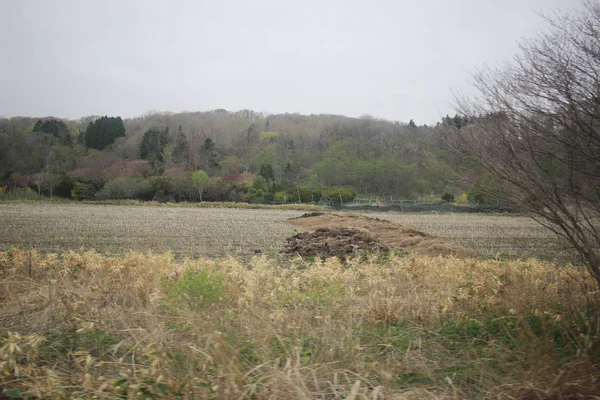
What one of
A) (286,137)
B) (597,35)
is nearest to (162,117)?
(286,137)

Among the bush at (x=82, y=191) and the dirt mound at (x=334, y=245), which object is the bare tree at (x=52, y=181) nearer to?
the bush at (x=82, y=191)

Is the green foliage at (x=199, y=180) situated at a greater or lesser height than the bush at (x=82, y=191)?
greater

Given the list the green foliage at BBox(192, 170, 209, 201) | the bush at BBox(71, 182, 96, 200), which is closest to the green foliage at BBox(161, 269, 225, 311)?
the bush at BBox(71, 182, 96, 200)

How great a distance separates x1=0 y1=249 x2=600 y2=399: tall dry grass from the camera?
2680 millimetres

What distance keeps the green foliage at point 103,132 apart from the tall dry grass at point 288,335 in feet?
210

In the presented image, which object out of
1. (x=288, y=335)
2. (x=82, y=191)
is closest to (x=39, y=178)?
(x=82, y=191)

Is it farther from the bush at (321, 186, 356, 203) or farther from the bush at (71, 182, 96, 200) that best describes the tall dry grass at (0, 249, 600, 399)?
the bush at (321, 186, 356, 203)

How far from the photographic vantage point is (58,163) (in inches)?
1315

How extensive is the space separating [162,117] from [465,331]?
101m

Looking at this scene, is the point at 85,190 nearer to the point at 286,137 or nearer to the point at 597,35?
the point at 597,35

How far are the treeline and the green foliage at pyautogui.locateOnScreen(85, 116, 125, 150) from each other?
168 mm

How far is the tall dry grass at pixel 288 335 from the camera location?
2680mm

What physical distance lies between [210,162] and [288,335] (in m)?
65.7

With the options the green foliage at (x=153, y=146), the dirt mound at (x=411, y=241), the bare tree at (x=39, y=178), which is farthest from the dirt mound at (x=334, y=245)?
the green foliage at (x=153, y=146)
